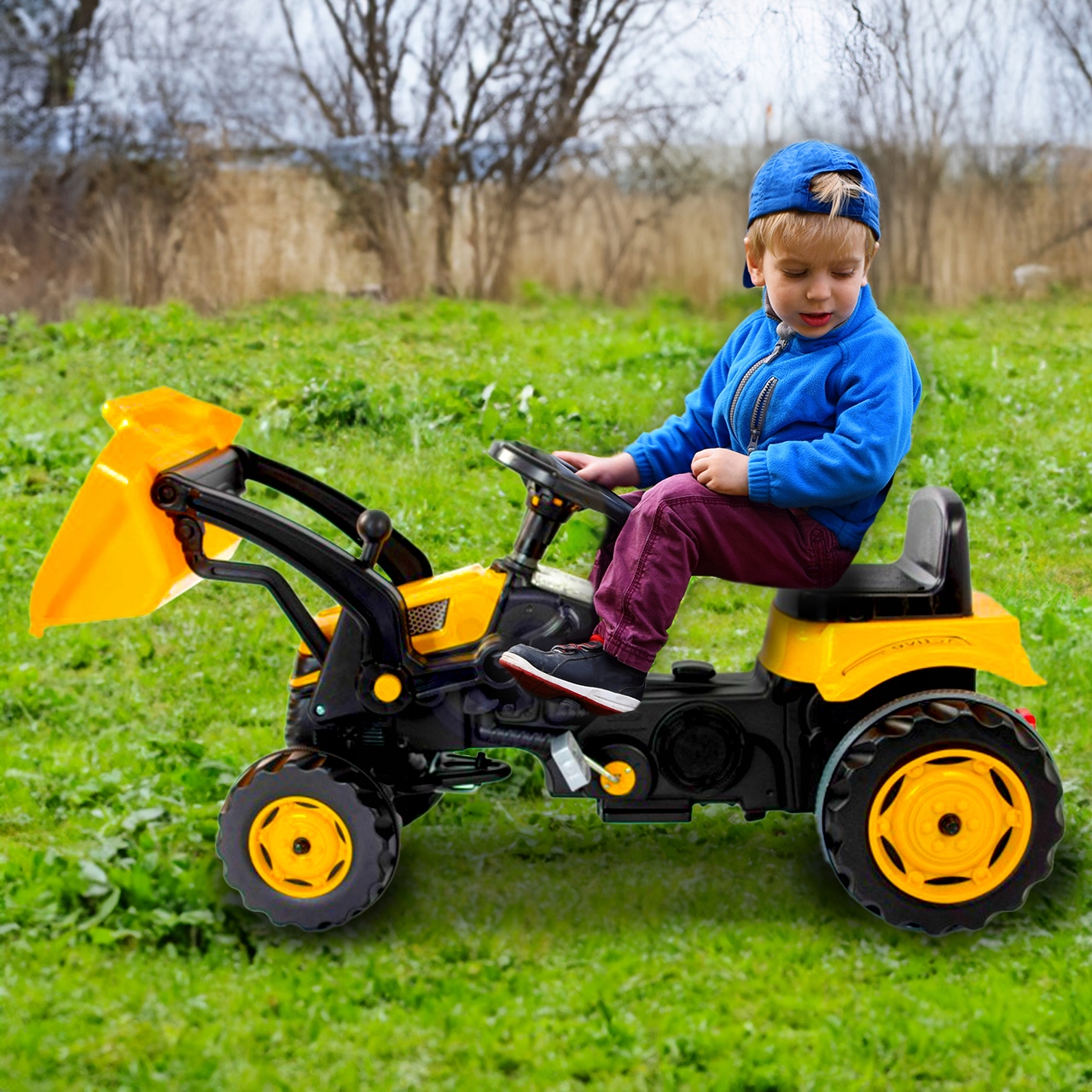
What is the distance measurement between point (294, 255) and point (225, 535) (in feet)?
22.3

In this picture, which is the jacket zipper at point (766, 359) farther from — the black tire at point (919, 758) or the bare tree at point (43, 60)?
the bare tree at point (43, 60)

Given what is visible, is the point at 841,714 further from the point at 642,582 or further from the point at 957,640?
the point at 642,582

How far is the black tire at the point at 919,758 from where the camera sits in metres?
3.06

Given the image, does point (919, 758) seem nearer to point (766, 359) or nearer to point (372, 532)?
point (766, 359)

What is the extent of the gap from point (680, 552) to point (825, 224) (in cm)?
74

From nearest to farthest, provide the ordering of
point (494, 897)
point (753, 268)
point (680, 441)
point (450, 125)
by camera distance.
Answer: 1. point (753, 268)
2. point (494, 897)
3. point (680, 441)
4. point (450, 125)

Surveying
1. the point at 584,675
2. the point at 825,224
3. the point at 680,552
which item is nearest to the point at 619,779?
the point at 584,675

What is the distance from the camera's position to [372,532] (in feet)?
10.0

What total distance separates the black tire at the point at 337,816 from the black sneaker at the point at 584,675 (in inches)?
18.0

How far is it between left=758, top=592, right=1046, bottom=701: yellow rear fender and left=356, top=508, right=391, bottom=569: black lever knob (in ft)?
3.18

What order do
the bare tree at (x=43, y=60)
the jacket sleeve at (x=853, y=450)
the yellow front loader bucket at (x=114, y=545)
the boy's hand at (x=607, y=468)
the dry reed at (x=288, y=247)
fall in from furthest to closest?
the bare tree at (x=43, y=60)
the dry reed at (x=288, y=247)
the boy's hand at (x=607, y=468)
the yellow front loader bucket at (x=114, y=545)
the jacket sleeve at (x=853, y=450)

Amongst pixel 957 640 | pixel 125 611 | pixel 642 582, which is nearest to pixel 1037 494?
pixel 957 640

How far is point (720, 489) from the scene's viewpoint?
298 cm

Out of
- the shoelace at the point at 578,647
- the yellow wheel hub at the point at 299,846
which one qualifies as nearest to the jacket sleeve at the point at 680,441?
the shoelace at the point at 578,647
